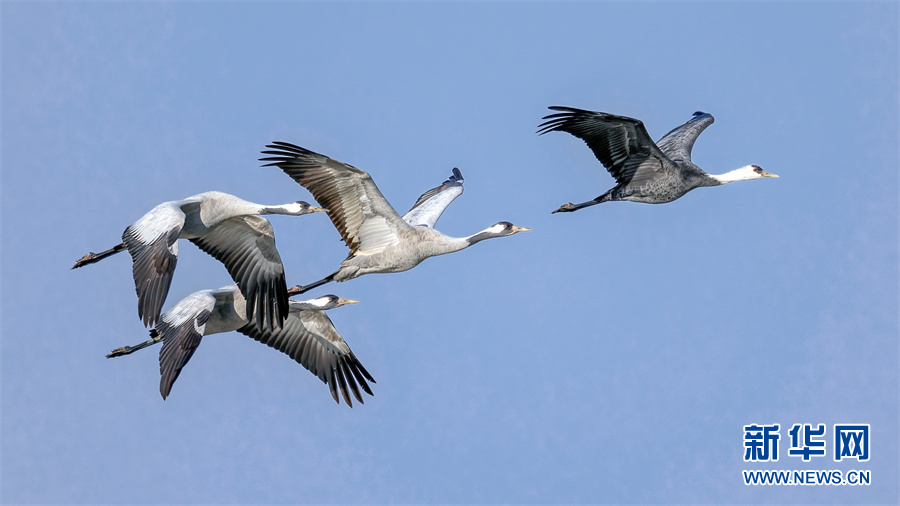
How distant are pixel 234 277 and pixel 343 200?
143 centimetres

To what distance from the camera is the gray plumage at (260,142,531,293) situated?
1437 centimetres

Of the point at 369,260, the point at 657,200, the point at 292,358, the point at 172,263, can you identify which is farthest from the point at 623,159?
the point at 172,263

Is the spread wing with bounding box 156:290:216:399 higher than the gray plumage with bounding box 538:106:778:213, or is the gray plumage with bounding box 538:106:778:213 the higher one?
the gray plumage with bounding box 538:106:778:213

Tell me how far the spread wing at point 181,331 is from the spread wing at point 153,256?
0.56 m

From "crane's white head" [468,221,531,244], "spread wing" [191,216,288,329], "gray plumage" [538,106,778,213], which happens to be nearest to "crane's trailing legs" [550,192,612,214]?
"gray plumage" [538,106,778,213]

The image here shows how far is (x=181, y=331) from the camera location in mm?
14008

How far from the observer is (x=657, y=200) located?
1645cm

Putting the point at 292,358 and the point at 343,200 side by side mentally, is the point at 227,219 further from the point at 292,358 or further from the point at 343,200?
the point at 292,358

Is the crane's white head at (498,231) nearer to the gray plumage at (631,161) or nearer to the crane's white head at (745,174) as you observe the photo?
the gray plumage at (631,161)

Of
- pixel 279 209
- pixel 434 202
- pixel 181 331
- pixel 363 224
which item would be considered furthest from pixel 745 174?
pixel 181 331

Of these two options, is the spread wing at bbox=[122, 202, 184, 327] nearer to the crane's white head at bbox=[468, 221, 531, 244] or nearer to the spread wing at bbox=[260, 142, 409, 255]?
the spread wing at bbox=[260, 142, 409, 255]

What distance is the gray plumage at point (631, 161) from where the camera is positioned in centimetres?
1578

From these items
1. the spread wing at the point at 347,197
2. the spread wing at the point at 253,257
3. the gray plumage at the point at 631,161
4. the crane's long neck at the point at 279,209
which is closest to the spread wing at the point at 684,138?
the gray plumage at the point at 631,161

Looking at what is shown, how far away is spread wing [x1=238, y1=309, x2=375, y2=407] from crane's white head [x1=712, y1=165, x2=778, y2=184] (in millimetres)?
5113
